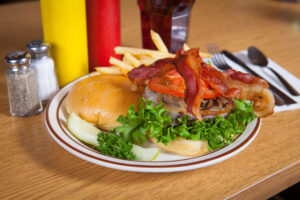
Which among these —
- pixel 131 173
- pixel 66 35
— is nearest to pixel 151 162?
pixel 131 173

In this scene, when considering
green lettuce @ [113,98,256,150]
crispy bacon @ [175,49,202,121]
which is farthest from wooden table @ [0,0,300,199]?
crispy bacon @ [175,49,202,121]

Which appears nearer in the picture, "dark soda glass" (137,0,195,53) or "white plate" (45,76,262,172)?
"white plate" (45,76,262,172)

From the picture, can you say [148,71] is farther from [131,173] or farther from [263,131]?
[263,131]

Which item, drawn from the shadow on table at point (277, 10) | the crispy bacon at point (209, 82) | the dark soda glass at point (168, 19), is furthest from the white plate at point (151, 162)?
the shadow on table at point (277, 10)

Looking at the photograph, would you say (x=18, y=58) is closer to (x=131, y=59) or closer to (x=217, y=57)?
(x=131, y=59)

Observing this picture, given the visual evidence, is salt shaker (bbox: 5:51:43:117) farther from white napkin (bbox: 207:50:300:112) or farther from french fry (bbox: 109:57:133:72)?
white napkin (bbox: 207:50:300:112)

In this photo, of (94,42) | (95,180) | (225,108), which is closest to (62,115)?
(95,180)

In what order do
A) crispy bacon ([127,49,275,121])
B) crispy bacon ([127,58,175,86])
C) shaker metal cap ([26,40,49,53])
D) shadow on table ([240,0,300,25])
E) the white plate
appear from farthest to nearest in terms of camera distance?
shadow on table ([240,0,300,25])
shaker metal cap ([26,40,49,53])
crispy bacon ([127,58,175,86])
crispy bacon ([127,49,275,121])
the white plate
